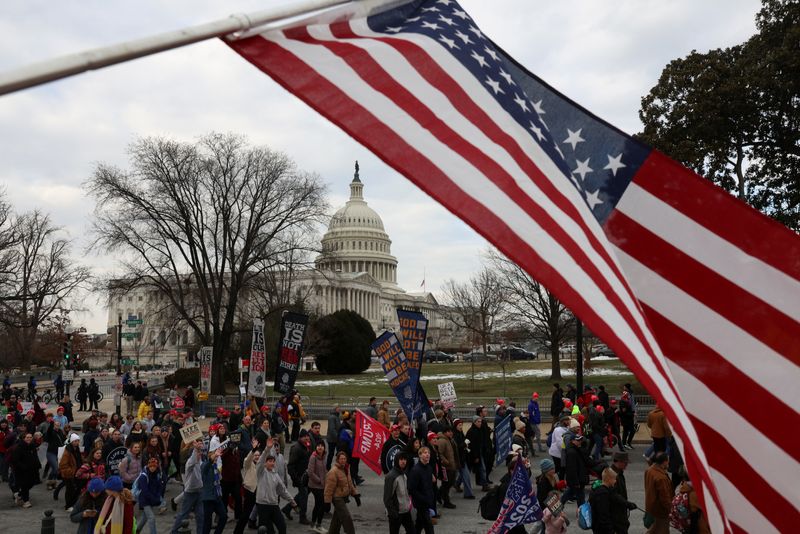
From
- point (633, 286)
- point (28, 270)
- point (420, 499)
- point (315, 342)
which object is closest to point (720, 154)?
point (420, 499)

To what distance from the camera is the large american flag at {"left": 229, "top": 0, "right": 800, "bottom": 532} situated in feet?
12.7

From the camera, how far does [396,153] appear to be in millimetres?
3934

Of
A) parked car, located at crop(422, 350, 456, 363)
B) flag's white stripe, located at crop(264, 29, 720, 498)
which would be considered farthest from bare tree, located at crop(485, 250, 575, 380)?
parked car, located at crop(422, 350, 456, 363)

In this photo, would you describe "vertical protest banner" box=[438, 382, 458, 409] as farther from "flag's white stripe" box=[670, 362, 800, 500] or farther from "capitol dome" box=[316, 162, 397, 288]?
"capitol dome" box=[316, 162, 397, 288]

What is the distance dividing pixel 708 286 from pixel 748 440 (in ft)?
2.70

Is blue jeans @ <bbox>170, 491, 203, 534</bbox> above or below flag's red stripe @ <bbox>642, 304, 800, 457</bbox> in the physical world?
below

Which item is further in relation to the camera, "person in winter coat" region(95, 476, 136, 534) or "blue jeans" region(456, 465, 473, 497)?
"blue jeans" region(456, 465, 473, 497)

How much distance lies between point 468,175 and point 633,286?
114 cm

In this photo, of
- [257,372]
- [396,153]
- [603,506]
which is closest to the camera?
[396,153]

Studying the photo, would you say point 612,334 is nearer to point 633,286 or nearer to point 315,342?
point 633,286

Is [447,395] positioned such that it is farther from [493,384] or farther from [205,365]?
[493,384]

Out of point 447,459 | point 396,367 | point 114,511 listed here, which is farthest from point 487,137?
point 396,367

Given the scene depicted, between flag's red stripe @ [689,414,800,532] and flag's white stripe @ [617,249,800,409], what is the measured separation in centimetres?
38

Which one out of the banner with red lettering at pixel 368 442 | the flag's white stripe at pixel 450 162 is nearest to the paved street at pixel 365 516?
the banner with red lettering at pixel 368 442
